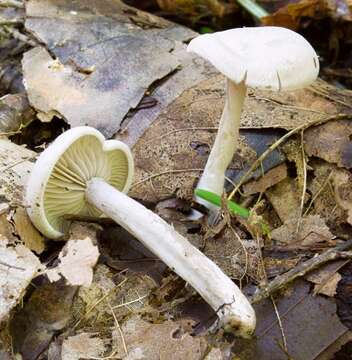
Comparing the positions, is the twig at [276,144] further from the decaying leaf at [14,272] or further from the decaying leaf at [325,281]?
the decaying leaf at [14,272]

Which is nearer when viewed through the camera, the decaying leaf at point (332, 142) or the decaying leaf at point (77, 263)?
the decaying leaf at point (77, 263)

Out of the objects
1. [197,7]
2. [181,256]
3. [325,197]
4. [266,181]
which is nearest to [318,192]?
[325,197]

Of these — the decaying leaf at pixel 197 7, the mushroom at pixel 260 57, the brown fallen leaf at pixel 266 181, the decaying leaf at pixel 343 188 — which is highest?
the mushroom at pixel 260 57

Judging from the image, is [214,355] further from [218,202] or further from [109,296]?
[218,202]

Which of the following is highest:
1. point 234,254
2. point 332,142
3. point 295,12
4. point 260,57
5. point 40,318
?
point 260,57

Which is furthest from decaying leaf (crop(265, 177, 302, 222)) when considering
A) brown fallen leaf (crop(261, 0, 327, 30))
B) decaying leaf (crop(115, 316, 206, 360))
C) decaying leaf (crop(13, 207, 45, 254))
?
brown fallen leaf (crop(261, 0, 327, 30))

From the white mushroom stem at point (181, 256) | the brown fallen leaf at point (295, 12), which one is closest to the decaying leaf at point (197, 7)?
the brown fallen leaf at point (295, 12)
